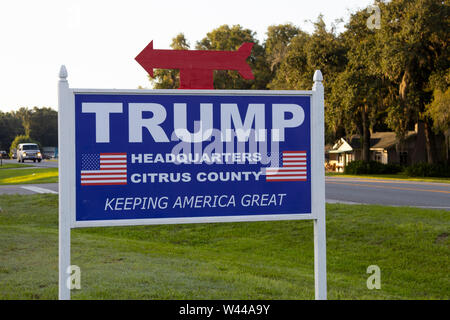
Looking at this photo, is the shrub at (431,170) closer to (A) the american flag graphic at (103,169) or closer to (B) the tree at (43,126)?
(A) the american flag graphic at (103,169)

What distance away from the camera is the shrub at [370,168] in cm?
3819

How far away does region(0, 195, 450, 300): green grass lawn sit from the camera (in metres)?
5.44

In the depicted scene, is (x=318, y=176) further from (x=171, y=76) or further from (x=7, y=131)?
(x=7, y=131)

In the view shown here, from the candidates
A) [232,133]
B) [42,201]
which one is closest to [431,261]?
[232,133]

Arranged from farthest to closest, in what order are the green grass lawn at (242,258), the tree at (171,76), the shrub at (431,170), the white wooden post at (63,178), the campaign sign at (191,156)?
the tree at (171,76) < the shrub at (431,170) < the green grass lawn at (242,258) < the campaign sign at (191,156) < the white wooden post at (63,178)

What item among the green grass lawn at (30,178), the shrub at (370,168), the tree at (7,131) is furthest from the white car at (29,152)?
the tree at (7,131)

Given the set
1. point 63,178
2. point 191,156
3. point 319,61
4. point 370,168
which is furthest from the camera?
point 370,168

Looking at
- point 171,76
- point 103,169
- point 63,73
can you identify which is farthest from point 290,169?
point 171,76

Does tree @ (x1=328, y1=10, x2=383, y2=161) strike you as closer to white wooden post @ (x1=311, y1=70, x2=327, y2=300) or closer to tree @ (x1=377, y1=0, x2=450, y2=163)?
tree @ (x1=377, y1=0, x2=450, y2=163)

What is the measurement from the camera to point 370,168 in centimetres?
3819

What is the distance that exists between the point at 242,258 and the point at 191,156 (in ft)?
14.4

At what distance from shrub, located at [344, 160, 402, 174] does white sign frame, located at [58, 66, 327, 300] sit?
35.1m

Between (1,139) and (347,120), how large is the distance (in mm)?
84772

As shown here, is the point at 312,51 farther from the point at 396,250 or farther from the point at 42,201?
the point at 396,250
